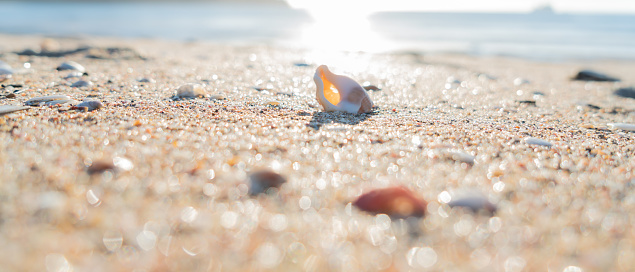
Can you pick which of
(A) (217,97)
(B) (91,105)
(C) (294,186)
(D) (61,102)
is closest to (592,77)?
(A) (217,97)

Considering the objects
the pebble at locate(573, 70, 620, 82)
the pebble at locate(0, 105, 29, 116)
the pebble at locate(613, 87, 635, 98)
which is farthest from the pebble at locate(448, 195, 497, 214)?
the pebble at locate(573, 70, 620, 82)

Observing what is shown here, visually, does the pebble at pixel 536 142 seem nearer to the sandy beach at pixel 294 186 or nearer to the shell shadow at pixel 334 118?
the sandy beach at pixel 294 186

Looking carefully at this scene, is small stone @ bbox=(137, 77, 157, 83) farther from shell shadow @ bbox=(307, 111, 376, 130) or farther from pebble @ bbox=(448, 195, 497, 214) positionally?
pebble @ bbox=(448, 195, 497, 214)

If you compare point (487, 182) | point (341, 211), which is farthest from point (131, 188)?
point (487, 182)

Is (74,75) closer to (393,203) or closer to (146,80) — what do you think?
(146,80)

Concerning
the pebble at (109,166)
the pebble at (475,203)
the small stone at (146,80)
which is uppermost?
the pebble at (109,166)

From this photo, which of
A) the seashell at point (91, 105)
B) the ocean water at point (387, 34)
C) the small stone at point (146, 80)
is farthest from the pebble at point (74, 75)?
the ocean water at point (387, 34)

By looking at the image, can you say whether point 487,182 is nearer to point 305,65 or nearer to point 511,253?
point 511,253
